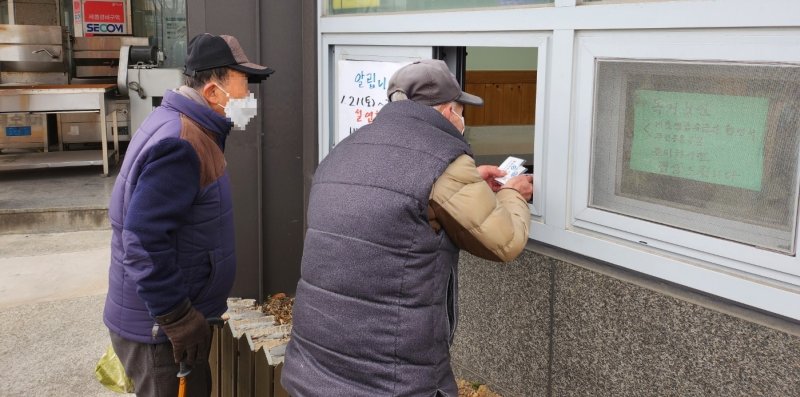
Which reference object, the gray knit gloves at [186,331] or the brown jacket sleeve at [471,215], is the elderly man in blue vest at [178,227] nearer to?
the gray knit gloves at [186,331]

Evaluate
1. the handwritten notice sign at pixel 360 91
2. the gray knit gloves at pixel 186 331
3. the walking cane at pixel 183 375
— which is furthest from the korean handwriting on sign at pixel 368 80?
the walking cane at pixel 183 375

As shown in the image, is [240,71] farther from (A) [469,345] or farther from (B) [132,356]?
(A) [469,345]

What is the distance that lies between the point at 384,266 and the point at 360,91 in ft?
7.90

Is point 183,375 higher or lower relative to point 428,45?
lower

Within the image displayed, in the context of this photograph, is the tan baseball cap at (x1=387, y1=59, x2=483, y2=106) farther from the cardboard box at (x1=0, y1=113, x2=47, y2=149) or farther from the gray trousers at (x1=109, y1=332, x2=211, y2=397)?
the cardboard box at (x1=0, y1=113, x2=47, y2=149)

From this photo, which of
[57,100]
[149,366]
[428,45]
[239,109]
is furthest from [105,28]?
[149,366]

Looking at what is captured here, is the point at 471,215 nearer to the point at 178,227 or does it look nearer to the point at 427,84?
the point at 427,84

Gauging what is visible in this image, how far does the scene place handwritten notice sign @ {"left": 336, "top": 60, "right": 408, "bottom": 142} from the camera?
424cm

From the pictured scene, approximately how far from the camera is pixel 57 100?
9.27m

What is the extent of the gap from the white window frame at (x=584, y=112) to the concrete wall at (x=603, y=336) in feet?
0.23

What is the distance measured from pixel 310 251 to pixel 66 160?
27.1ft

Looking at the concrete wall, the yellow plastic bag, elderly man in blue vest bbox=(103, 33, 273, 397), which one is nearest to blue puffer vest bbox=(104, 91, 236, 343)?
elderly man in blue vest bbox=(103, 33, 273, 397)

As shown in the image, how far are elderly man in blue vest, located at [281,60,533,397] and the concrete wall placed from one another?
684mm

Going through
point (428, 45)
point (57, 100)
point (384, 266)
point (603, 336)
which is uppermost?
point (428, 45)
